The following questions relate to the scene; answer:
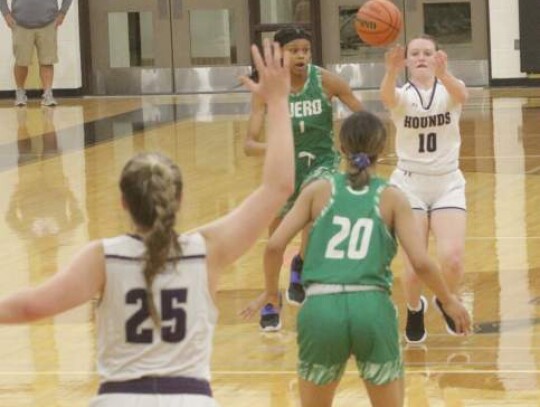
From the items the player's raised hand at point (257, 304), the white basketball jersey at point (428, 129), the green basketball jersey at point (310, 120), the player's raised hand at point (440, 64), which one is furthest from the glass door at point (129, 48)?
the player's raised hand at point (257, 304)

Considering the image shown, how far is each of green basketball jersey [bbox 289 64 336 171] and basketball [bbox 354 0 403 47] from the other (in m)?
1.24

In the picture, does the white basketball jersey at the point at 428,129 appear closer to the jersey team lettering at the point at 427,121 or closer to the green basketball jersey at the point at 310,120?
the jersey team lettering at the point at 427,121

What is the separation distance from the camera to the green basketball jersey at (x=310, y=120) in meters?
8.48

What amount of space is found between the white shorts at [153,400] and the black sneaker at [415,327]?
14.1 ft

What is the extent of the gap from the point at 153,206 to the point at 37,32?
1831cm

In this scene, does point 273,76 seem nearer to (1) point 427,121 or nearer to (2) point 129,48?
(1) point 427,121

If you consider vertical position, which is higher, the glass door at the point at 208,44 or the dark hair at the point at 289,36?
the glass door at the point at 208,44

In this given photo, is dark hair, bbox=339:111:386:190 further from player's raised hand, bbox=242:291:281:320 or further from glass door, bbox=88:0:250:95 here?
glass door, bbox=88:0:250:95

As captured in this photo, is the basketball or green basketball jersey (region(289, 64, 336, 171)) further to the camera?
the basketball

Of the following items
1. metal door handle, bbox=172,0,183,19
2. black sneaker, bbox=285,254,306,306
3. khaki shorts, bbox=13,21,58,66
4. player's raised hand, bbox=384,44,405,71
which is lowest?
black sneaker, bbox=285,254,306,306

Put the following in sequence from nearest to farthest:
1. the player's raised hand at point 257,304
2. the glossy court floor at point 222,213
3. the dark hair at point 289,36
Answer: the player's raised hand at point 257,304 < the glossy court floor at point 222,213 < the dark hair at point 289,36

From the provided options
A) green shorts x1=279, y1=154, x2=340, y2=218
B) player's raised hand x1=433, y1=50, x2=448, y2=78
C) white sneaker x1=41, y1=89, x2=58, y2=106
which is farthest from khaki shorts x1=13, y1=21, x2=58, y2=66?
player's raised hand x1=433, y1=50, x2=448, y2=78

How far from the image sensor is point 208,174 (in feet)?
47.4

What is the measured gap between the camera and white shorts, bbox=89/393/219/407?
12.4ft
